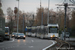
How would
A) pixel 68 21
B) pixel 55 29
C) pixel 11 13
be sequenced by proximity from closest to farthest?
pixel 55 29 → pixel 68 21 → pixel 11 13

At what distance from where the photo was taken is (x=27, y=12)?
112125 mm

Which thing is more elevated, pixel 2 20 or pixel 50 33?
pixel 2 20

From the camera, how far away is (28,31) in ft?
256

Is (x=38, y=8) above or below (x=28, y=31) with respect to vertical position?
above

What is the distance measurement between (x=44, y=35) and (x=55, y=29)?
5.74 meters

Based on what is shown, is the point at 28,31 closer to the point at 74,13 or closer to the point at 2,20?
the point at 74,13

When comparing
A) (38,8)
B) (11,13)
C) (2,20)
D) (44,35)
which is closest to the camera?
(2,20)

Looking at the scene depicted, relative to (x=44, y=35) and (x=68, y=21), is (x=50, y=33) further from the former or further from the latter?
(x=68, y=21)

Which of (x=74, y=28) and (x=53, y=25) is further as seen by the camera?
(x=74, y=28)

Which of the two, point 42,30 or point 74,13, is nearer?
point 42,30

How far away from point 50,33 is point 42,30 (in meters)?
6.53

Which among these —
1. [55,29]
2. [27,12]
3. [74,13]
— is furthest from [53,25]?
[27,12]

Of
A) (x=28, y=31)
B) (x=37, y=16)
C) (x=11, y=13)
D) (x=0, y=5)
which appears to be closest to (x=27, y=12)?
(x=37, y=16)

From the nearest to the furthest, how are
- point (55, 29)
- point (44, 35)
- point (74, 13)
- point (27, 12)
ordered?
point (55, 29), point (44, 35), point (74, 13), point (27, 12)
